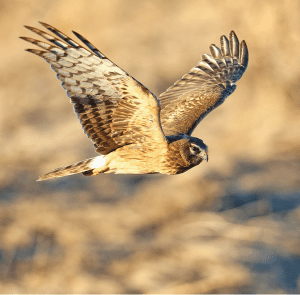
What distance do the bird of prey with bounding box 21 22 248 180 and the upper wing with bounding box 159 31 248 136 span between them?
0.03 meters

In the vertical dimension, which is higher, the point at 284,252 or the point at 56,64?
the point at 56,64

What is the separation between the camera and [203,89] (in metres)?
7.25

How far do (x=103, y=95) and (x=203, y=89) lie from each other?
301cm

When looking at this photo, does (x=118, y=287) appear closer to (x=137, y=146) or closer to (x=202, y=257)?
(x=202, y=257)

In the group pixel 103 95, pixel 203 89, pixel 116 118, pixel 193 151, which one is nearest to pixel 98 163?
pixel 116 118

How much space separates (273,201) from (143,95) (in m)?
11.0

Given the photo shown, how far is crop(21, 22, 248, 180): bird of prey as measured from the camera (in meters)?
4.39

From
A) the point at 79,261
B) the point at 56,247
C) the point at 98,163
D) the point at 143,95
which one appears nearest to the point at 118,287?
the point at 79,261

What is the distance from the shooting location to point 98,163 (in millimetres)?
5312

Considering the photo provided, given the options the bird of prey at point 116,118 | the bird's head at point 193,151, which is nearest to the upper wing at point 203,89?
the bird of prey at point 116,118

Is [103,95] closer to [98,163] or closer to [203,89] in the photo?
[98,163]

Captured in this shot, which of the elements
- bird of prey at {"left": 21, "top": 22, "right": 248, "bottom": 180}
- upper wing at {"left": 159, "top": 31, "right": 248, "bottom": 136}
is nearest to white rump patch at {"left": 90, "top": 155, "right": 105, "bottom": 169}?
bird of prey at {"left": 21, "top": 22, "right": 248, "bottom": 180}

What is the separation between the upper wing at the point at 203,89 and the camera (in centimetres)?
644

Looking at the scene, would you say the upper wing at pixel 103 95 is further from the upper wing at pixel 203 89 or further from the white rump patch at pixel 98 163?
the upper wing at pixel 203 89
